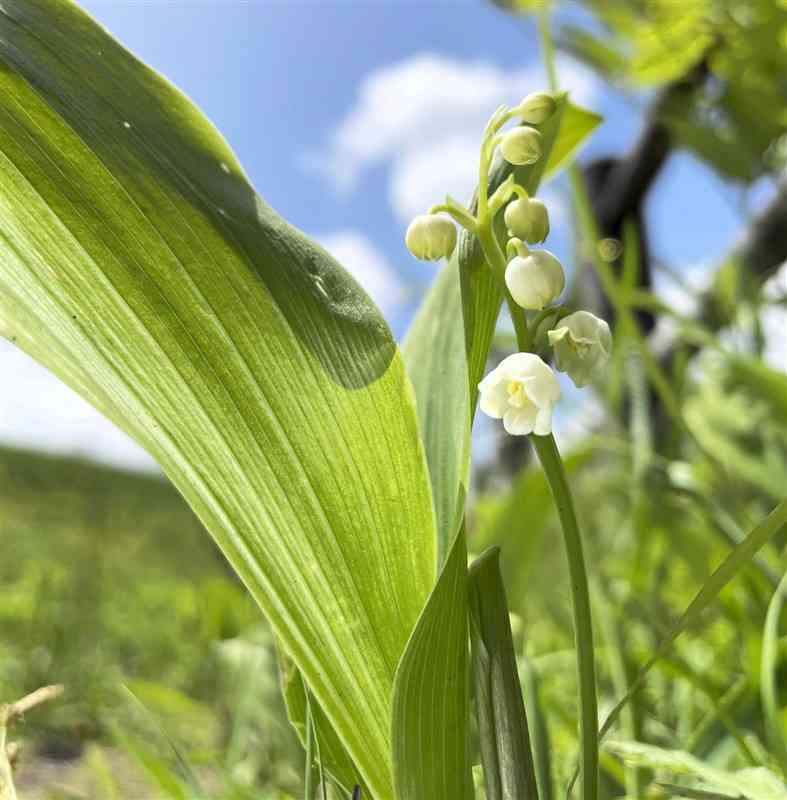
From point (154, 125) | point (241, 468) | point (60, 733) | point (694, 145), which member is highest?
point (694, 145)

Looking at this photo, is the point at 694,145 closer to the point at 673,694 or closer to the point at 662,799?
the point at 673,694

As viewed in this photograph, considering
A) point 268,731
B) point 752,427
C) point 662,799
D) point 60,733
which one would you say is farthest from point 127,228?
point 752,427

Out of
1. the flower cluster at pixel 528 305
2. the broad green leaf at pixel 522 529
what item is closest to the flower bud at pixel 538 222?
Result: the flower cluster at pixel 528 305

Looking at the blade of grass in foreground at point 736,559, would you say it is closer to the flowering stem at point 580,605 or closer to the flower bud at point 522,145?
the flowering stem at point 580,605

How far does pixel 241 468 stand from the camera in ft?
0.84

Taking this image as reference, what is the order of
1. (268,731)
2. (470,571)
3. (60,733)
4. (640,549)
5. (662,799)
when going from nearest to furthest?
(470,571) → (662,799) → (268,731) → (640,549) → (60,733)

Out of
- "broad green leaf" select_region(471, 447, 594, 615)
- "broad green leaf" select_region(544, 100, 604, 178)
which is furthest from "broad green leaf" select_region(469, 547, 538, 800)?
"broad green leaf" select_region(471, 447, 594, 615)

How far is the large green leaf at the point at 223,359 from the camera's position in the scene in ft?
0.84

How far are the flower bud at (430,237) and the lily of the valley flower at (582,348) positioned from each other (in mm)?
47

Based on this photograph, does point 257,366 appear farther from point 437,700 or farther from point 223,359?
point 437,700

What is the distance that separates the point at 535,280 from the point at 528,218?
2cm

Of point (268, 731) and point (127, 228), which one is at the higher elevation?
point (127, 228)

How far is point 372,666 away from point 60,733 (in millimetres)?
760

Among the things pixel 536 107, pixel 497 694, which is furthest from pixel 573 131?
pixel 497 694
